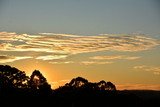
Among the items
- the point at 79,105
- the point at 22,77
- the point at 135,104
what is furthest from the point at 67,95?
the point at 135,104

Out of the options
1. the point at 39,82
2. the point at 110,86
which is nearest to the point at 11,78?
the point at 39,82

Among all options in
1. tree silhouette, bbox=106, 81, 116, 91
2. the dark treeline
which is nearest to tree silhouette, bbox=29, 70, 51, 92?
the dark treeline

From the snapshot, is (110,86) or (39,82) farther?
(110,86)

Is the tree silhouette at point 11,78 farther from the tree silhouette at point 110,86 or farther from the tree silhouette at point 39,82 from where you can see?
the tree silhouette at point 110,86

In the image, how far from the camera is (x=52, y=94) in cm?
9631

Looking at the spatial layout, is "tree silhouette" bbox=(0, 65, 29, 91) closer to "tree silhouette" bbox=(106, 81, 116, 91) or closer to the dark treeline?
the dark treeline

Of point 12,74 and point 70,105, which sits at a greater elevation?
point 12,74

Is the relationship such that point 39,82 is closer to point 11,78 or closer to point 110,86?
point 11,78

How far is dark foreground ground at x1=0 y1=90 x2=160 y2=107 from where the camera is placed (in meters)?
87.7

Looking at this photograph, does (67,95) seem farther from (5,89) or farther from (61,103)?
(5,89)

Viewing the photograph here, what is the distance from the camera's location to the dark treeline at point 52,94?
293ft

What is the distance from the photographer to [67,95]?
10100 cm

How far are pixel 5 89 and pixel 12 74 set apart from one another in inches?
308

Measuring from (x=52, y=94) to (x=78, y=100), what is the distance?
299 inches
